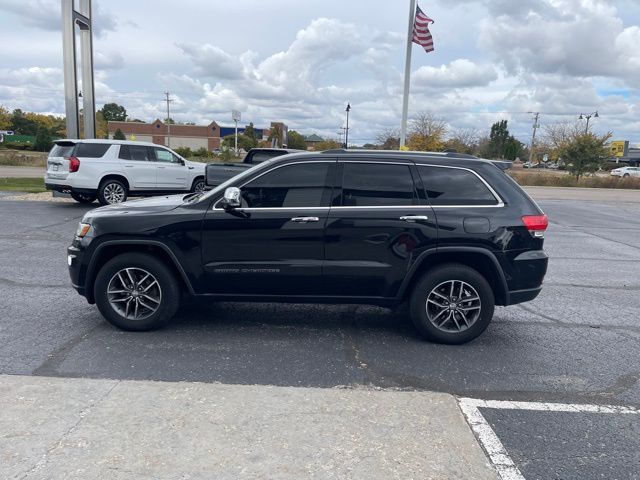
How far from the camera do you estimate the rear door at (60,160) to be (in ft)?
44.3

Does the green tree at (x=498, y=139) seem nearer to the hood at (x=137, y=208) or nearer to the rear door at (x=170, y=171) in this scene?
the rear door at (x=170, y=171)

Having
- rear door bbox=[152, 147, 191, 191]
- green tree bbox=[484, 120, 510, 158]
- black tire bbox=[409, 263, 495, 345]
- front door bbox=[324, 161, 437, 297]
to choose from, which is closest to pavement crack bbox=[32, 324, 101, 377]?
front door bbox=[324, 161, 437, 297]

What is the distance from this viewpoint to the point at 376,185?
15.8 ft

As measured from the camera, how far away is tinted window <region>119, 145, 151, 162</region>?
1427 centimetres

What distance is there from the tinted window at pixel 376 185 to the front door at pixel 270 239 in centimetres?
21

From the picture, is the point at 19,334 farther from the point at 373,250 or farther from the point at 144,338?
the point at 373,250

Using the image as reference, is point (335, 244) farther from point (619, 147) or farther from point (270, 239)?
point (619, 147)

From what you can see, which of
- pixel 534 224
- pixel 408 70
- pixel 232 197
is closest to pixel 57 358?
pixel 232 197

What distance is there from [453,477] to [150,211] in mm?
3473

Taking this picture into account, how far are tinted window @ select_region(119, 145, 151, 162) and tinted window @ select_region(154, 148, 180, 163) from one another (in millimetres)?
308

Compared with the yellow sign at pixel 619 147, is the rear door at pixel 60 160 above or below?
below

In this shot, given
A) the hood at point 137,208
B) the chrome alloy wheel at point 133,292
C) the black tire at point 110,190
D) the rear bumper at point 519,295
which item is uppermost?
the hood at point 137,208

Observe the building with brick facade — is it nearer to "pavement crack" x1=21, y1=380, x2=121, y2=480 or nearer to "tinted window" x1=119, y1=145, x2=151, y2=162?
"tinted window" x1=119, y1=145, x2=151, y2=162

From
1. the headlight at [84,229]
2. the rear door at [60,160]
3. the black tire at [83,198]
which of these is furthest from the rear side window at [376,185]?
the black tire at [83,198]
